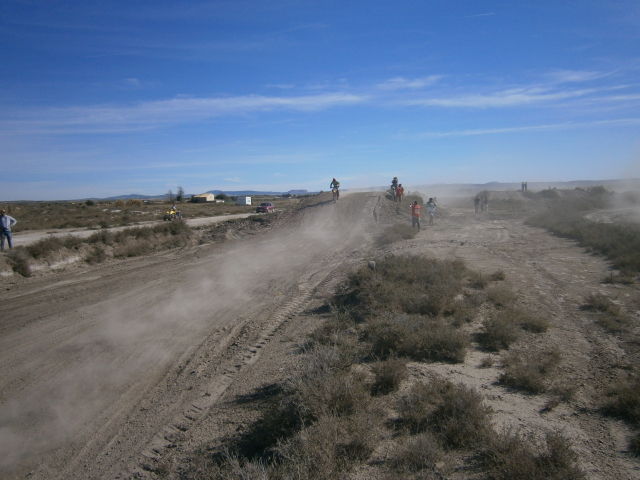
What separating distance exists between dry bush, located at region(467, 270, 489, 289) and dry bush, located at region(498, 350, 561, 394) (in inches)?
159

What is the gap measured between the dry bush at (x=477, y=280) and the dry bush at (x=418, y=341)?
370cm

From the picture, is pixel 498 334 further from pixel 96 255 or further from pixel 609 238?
pixel 96 255

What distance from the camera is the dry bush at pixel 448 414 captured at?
4594mm

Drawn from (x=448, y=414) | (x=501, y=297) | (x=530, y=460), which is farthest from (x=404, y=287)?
(x=530, y=460)

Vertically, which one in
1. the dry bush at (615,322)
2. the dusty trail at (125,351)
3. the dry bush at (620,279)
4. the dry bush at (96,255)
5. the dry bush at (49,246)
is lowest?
the dusty trail at (125,351)

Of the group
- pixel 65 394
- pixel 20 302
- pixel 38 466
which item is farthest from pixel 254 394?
pixel 20 302

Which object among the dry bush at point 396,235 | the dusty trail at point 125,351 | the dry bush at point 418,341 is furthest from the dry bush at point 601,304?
the dry bush at point 396,235

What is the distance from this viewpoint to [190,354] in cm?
837

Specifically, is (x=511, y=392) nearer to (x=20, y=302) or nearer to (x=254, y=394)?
(x=254, y=394)

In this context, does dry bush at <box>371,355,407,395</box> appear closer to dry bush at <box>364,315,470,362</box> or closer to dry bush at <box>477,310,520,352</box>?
dry bush at <box>364,315,470,362</box>

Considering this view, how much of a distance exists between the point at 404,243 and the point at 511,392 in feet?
45.2

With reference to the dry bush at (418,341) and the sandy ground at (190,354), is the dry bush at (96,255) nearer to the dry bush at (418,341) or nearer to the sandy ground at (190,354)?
the sandy ground at (190,354)

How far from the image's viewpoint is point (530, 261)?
48.8ft

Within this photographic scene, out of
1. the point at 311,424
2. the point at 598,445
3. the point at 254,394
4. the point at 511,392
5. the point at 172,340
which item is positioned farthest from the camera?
the point at 172,340
